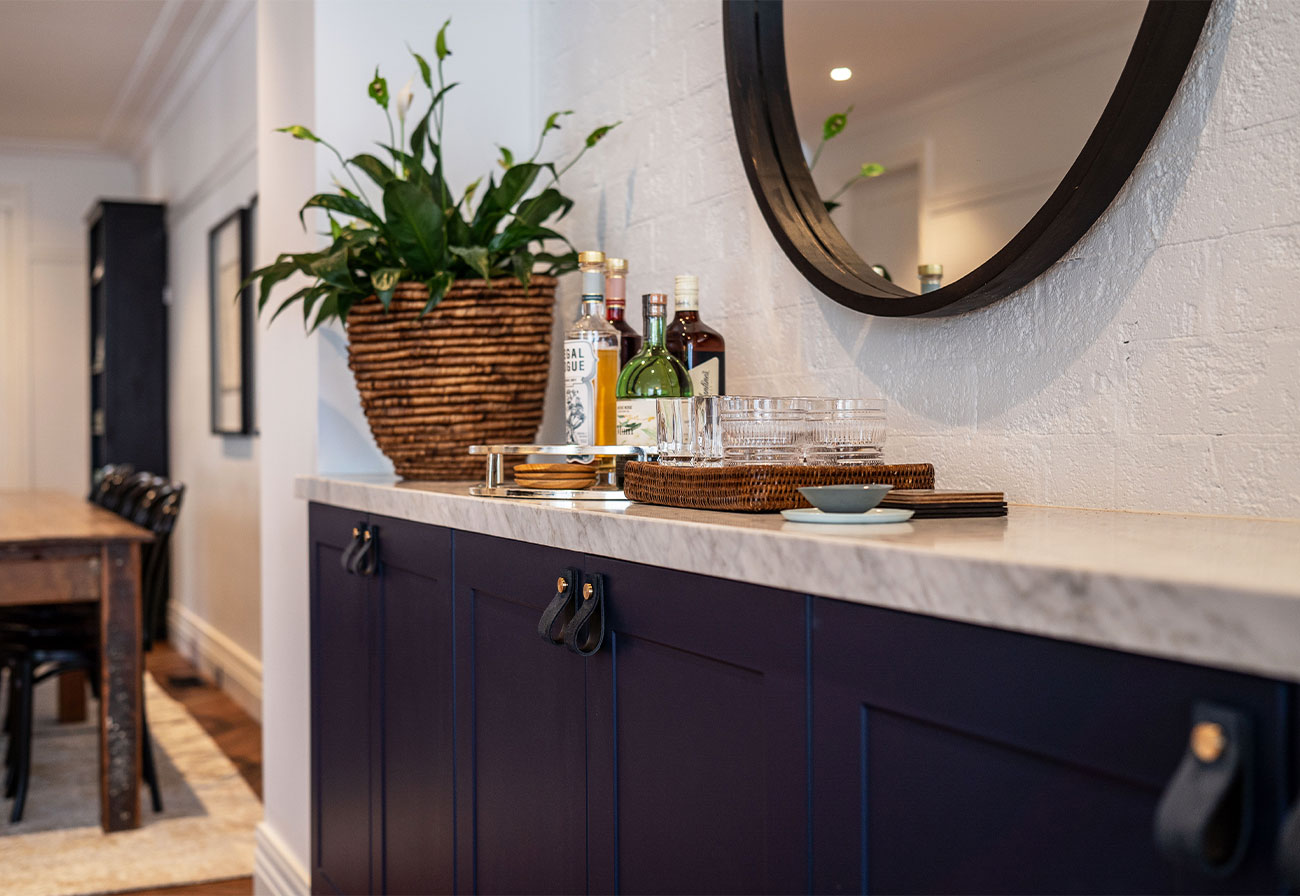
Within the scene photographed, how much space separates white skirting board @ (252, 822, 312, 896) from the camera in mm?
2363

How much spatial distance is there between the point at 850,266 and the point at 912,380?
0.61ft

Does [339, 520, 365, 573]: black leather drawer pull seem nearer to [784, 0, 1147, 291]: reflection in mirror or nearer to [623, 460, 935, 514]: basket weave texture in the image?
[623, 460, 935, 514]: basket weave texture

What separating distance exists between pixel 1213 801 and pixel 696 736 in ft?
1.67

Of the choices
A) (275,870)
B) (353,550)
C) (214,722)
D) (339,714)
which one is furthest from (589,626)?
(214,722)

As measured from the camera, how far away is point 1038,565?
0.66 meters

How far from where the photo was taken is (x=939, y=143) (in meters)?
1.40

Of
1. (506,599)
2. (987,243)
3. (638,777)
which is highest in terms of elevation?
(987,243)

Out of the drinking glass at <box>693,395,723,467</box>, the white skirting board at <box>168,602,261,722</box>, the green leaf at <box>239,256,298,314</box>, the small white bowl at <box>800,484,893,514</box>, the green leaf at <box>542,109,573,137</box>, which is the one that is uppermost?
the green leaf at <box>542,109,573,137</box>

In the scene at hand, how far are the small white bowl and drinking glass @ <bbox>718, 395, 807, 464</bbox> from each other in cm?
23

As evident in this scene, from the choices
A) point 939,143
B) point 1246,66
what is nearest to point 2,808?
point 939,143

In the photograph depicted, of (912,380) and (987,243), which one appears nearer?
(987,243)

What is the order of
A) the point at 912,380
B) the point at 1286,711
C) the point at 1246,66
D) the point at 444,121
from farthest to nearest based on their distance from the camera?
1. the point at 444,121
2. the point at 912,380
3. the point at 1246,66
4. the point at 1286,711

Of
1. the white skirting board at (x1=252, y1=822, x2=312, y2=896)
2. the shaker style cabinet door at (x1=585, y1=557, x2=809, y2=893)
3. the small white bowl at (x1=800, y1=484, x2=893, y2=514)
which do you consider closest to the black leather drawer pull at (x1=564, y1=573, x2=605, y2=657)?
the shaker style cabinet door at (x1=585, y1=557, x2=809, y2=893)

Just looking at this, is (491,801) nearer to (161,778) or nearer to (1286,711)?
(1286,711)
